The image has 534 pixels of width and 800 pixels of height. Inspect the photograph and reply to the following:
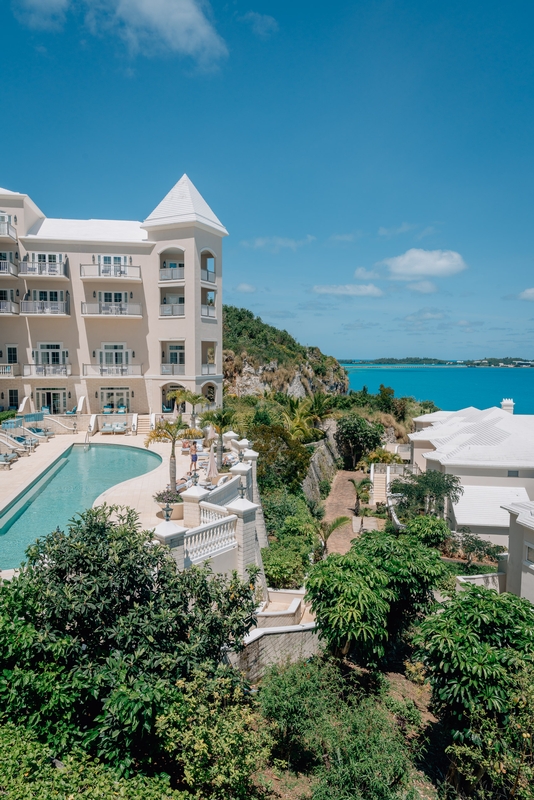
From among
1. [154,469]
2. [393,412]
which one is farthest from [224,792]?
[393,412]

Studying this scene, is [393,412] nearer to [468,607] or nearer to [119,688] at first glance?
[468,607]

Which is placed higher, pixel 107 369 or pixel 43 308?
pixel 43 308

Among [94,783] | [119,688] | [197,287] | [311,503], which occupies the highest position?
[197,287]

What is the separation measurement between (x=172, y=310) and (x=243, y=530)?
72.2 feet

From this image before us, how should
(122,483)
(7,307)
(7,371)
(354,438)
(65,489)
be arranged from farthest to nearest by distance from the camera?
(354,438)
(7,371)
(7,307)
(65,489)
(122,483)

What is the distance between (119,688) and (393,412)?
1860 inches

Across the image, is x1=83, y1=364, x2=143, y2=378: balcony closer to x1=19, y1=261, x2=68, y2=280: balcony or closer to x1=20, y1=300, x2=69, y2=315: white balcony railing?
x1=20, y1=300, x2=69, y2=315: white balcony railing

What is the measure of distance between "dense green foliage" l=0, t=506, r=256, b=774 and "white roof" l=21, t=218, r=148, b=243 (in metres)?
27.7

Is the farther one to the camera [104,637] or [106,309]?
[106,309]

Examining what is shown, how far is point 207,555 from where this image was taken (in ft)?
38.3

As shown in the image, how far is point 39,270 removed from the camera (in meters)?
30.8

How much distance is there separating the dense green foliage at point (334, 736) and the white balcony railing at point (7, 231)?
2983cm

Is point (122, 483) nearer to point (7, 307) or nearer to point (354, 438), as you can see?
point (7, 307)

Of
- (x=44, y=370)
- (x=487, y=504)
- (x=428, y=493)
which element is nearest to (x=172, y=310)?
(x=44, y=370)
